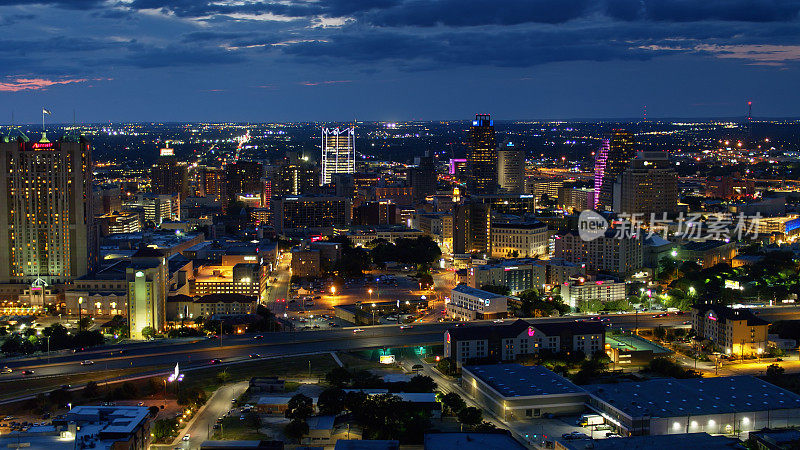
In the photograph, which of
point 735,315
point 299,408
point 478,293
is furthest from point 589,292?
point 299,408

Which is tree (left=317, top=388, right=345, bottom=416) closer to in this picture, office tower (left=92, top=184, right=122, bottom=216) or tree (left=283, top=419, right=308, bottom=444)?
tree (left=283, top=419, right=308, bottom=444)

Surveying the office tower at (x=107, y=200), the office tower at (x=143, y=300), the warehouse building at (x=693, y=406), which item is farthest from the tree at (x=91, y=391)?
the office tower at (x=107, y=200)

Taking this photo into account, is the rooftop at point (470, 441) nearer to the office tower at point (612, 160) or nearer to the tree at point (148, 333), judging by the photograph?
the tree at point (148, 333)

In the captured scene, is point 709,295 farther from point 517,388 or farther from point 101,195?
point 101,195

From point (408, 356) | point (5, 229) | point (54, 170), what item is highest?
point (54, 170)

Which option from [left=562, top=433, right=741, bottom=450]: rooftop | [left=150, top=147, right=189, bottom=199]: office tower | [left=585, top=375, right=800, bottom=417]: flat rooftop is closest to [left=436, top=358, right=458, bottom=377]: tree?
[left=585, top=375, right=800, bottom=417]: flat rooftop

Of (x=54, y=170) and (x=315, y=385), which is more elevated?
(x=54, y=170)

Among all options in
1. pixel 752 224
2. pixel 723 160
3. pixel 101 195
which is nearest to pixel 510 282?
pixel 752 224

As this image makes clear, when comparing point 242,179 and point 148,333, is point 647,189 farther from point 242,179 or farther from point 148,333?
point 148,333
